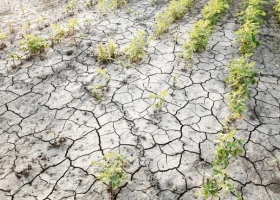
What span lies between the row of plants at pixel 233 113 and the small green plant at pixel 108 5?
2.92m

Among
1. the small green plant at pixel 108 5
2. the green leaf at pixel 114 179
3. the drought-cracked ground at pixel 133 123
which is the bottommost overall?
the drought-cracked ground at pixel 133 123

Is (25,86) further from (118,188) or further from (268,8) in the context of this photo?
(268,8)

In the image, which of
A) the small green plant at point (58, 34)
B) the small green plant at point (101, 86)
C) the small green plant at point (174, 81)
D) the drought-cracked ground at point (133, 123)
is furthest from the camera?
the small green plant at point (58, 34)

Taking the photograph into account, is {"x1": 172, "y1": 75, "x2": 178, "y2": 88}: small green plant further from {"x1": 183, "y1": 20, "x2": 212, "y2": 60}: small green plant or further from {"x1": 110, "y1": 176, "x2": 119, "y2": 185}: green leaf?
{"x1": 110, "y1": 176, "x2": 119, "y2": 185}: green leaf

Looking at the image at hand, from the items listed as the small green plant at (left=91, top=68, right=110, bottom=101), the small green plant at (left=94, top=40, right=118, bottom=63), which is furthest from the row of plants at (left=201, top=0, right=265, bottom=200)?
the small green plant at (left=94, top=40, right=118, bottom=63)

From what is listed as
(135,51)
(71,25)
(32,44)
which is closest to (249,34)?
(135,51)

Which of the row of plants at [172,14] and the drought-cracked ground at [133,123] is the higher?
the row of plants at [172,14]

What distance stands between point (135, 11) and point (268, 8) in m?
3.22

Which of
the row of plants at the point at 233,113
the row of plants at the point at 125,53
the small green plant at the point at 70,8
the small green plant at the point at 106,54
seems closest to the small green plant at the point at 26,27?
the small green plant at the point at 70,8

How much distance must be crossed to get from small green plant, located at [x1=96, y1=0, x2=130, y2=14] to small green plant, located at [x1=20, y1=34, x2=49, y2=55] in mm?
1978

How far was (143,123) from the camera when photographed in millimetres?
3316

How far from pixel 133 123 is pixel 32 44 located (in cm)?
235

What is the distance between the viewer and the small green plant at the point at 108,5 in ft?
20.0

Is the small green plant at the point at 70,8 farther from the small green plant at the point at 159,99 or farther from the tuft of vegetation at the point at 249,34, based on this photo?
the tuft of vegetation at the point at 249,34
